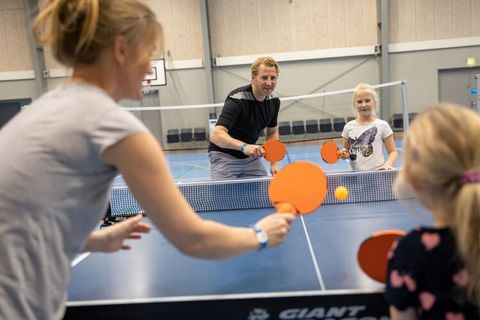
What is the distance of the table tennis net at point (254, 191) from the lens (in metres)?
2.98

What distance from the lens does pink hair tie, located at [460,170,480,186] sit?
37.9 inches

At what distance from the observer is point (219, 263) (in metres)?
1.95

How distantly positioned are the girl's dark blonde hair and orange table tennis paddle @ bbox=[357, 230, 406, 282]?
921 mm

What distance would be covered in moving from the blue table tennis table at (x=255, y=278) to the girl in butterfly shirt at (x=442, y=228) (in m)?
0.27

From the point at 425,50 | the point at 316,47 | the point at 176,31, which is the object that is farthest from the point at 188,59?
the point at 425,50

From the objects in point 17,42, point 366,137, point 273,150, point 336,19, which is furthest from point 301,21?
point 273,150

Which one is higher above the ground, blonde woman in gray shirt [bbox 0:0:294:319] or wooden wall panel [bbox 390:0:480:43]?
wooden wall panel [bbox 390:0:480:43]

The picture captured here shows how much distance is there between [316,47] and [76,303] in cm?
1258

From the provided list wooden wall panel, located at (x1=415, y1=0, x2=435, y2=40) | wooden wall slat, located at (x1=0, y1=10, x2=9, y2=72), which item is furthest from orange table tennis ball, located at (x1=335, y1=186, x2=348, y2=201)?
wooden wall slat, located at (x1=0, y1=10, x2=9, y2=72)

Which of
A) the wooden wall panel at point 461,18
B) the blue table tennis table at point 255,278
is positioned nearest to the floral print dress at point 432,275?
the blue table tennis table at point 255,278

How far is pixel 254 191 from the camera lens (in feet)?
9.87

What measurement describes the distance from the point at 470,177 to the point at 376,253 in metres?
0.53

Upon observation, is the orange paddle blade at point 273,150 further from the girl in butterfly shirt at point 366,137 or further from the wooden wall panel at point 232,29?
the wooden wall panel at point 232,29

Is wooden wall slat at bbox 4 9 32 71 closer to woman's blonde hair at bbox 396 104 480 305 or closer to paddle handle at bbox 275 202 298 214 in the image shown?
paddle handle at bbox 275 202 298 214
